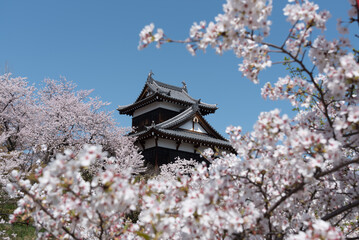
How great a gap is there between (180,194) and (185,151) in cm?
2303

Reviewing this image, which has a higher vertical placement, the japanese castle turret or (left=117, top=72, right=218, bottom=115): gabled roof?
(left=117, top=72, right=218, bottom=115): gabled roof

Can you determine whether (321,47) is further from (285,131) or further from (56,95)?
(56,95)

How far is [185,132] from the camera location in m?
26.7

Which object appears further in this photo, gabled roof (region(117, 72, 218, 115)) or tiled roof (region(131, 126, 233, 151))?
gabled roof (region(117, 72, 218, 115))

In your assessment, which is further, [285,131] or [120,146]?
[120,146]

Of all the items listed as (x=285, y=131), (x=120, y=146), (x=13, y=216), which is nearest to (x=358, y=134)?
(x=285, y=131)

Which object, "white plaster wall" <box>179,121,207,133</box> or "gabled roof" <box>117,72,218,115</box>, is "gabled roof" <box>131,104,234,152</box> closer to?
"white plaster wall" <box>179,121,207,133</box>

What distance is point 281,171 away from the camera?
352cm

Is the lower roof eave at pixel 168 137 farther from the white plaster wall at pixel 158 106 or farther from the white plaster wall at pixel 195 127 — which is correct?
the white plaster wall at pixel 158 106

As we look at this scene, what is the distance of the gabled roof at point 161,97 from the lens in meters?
28.8

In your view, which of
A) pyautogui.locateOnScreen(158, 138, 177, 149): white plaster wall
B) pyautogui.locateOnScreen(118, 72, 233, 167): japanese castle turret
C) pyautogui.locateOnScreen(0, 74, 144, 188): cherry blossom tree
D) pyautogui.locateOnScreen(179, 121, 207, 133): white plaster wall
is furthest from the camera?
pyautogui.locateOnScreen(179, 121, 207, 133): white plaster wall

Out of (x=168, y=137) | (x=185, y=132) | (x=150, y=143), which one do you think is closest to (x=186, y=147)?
(x=185, y=132)

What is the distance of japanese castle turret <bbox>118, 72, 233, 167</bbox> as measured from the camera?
24.7 m

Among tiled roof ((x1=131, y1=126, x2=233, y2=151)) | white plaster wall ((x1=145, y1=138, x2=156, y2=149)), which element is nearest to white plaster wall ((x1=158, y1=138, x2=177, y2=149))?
white plaster wall ((x1=145, y1=138, x2=156, y2=149))
